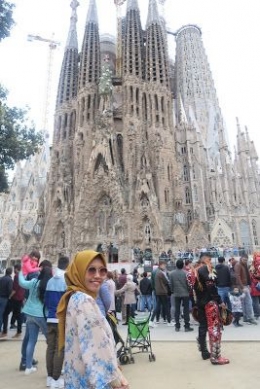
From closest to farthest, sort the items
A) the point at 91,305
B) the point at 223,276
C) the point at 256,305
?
the point at 91,305 < the point at 223,276 < the point at 256,305

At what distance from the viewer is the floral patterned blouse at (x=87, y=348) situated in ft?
6.32

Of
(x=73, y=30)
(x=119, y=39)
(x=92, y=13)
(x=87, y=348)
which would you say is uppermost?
(x=92, y=13)

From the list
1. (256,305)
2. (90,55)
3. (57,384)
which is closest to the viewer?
(57,384)

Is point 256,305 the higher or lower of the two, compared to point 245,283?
lower

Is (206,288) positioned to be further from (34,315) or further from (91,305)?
(91,305)

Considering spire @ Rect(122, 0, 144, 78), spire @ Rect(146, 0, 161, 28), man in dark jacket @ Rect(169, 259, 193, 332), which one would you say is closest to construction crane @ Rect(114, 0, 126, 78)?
spire @ Rect(122, 0, 144, 78)

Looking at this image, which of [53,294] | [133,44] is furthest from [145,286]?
[133,44]

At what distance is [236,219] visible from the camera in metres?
37.4

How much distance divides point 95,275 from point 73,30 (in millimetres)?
48315

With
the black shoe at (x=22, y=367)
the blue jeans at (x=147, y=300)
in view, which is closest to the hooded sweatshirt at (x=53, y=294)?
the black shoe at (x=22, y=367)

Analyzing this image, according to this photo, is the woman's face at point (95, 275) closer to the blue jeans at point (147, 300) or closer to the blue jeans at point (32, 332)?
the blue jeans at point (32, 332)

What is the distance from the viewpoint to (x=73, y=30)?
4344 centimetres

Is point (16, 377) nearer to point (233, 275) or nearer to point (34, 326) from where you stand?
point (34, 326)

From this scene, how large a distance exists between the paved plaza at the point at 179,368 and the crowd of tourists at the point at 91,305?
0.90 feet
